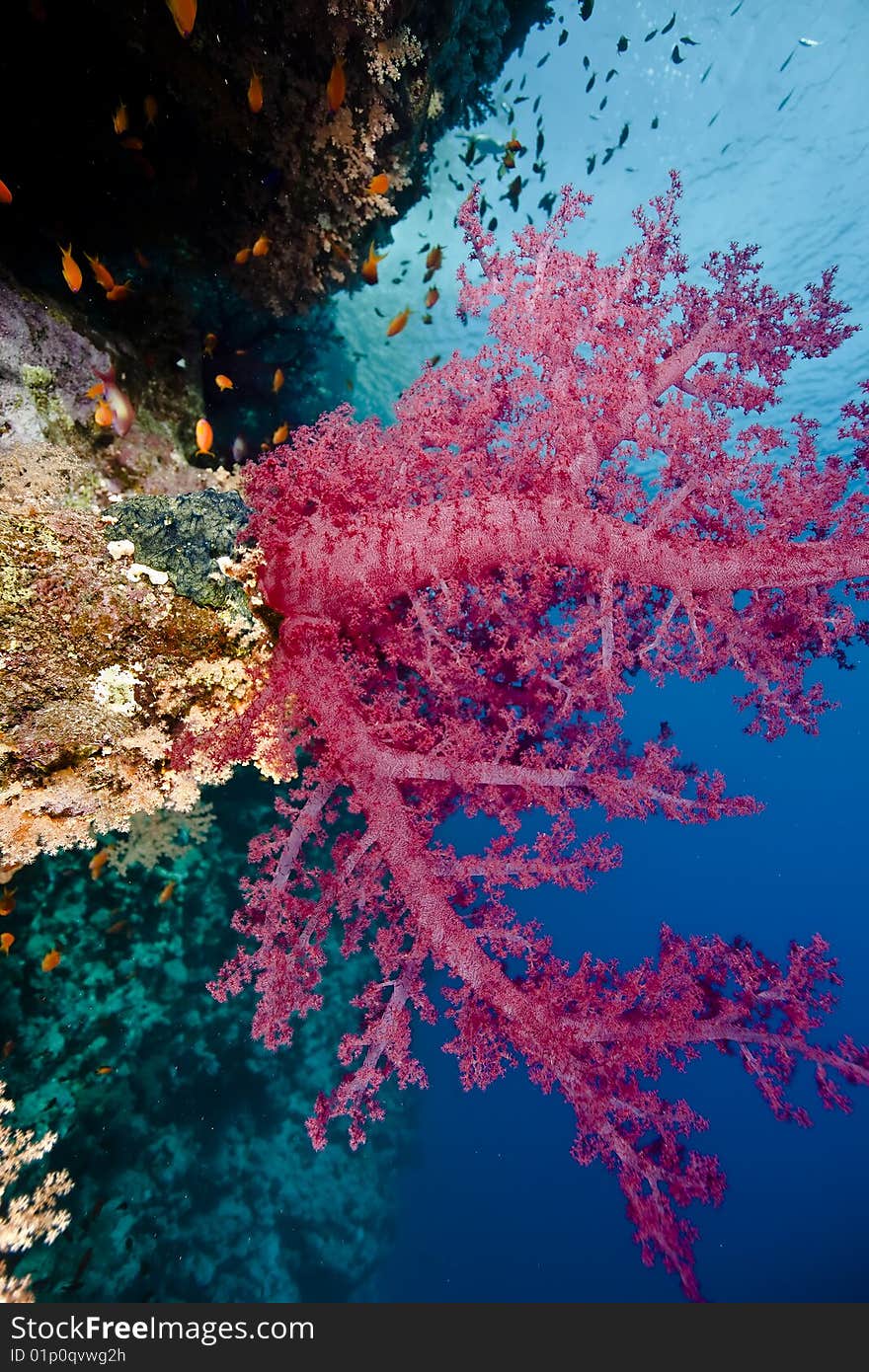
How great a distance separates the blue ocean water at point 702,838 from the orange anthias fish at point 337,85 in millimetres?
6402

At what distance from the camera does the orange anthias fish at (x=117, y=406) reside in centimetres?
424

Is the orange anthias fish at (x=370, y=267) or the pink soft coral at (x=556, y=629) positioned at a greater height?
the orange anthias fish at (x=370, y=267)

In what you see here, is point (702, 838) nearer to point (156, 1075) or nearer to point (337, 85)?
point (156, 1075)

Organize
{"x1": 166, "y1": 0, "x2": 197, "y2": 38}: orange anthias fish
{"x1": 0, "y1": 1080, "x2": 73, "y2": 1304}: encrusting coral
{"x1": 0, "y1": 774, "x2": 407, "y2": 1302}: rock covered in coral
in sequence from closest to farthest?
{"x1": 166, "y1": 0, "x2": 197, "y2": 38}: orange anthias fish, {"x1": 0, "y1": 1080, "x2": 73, "y2": 1304}: encrusting coral, {"x1": 0, "y1": 774, "x2": 407, "y2": 1302}: rock covered in coral

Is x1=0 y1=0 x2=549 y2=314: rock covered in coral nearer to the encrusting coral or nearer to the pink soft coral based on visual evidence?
the pink soft coral

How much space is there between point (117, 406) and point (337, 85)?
2843 millimetres

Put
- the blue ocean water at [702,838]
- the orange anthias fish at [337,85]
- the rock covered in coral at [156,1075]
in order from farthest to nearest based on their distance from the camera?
the blue ocean water at [702,838], the rock covered in coral at [156,1075], the orange anthias fish at [337,85]

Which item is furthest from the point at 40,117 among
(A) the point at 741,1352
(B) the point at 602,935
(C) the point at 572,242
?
(B) the point at 602,935

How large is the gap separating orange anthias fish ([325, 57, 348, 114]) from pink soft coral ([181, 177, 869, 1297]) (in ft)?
4.05

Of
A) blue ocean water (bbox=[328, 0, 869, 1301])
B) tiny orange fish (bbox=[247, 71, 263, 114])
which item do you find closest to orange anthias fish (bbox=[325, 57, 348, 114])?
tiny orange fish (bbox=[247, 71, 263, 114])

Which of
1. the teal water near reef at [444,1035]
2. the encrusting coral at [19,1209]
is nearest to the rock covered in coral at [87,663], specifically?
the encrusting coral at [19,1209]

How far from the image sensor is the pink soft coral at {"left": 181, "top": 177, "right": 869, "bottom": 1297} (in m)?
3.59

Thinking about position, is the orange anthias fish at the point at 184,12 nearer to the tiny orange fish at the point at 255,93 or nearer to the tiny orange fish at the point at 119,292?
the tiny orange fish at the point at 255,93

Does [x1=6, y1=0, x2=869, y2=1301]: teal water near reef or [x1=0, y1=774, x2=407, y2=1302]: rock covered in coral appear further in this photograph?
[x1=6, y1=0, x2=869, y2=1301]: teal water near reef
